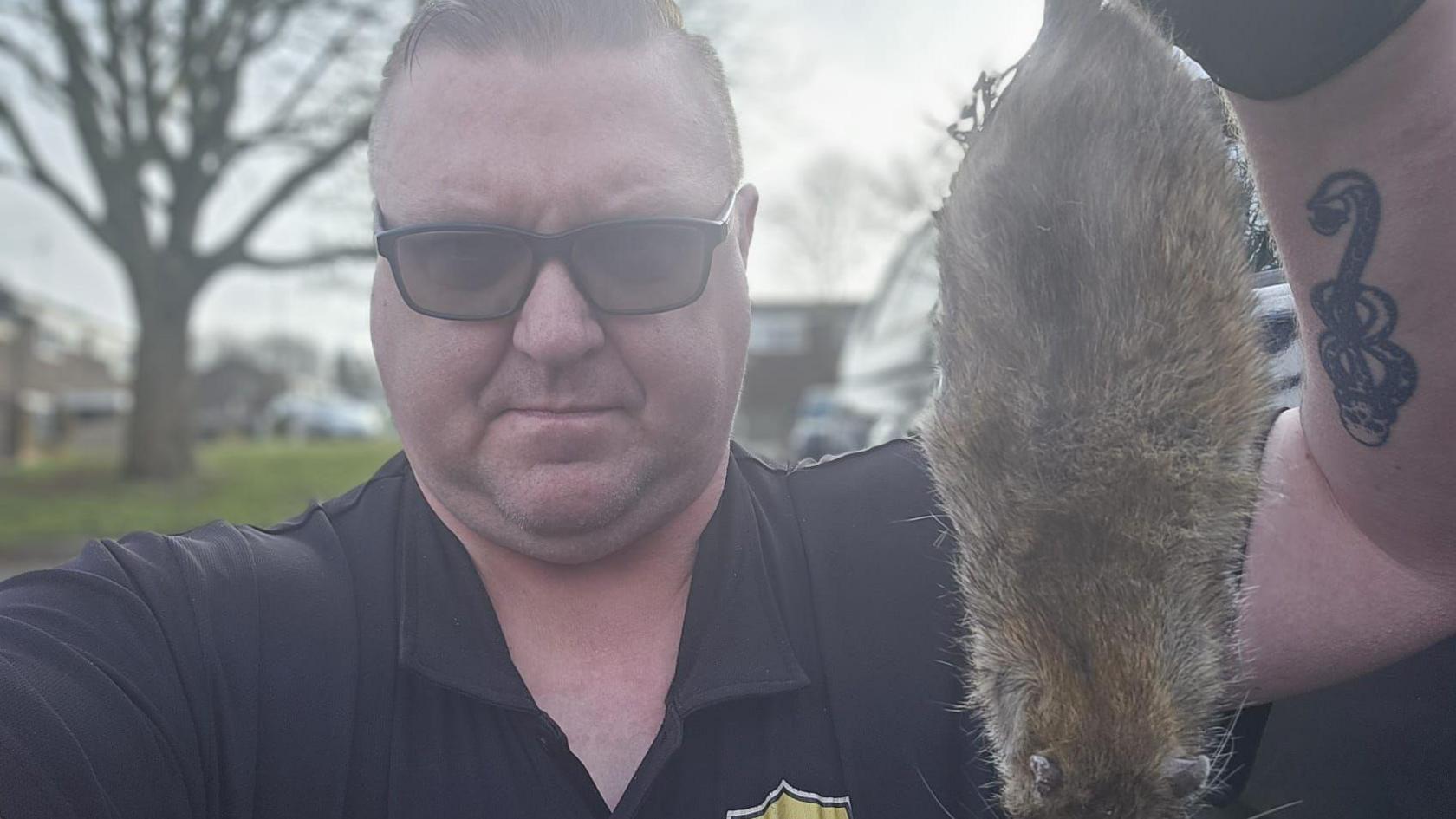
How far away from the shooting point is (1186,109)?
1.07m

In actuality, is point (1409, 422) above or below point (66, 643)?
above

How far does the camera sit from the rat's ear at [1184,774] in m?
1.05

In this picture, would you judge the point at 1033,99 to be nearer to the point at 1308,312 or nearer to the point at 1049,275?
the point at 1049,275

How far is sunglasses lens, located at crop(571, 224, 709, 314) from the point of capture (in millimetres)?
1715

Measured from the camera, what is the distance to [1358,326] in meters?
1.14

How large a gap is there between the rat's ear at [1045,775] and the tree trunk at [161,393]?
16541mm

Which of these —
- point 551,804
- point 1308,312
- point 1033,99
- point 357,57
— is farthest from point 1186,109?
→ point 357,57

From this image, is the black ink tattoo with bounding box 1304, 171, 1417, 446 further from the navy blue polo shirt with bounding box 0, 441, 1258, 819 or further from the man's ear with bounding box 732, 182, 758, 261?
the man's ear with bounding box 732, 182, 758, 261

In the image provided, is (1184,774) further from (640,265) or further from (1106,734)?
(640,265)

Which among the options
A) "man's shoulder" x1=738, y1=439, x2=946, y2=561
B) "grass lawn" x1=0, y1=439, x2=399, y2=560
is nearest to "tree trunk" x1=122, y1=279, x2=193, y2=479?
"grass lawn" x1=0, y1=439, x2=399, y2=560

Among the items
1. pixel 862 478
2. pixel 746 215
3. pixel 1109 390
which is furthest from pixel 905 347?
pixel 1109 390

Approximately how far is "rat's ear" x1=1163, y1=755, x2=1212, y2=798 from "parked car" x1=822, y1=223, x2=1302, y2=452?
1.44 ft

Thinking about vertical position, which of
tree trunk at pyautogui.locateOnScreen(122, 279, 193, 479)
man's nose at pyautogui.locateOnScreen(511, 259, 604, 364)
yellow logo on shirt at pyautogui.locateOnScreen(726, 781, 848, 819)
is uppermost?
tree trunk at pyautogui.locateOnScreen(122, 279, 193, 479)

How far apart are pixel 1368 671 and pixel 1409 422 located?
466 millimetres
